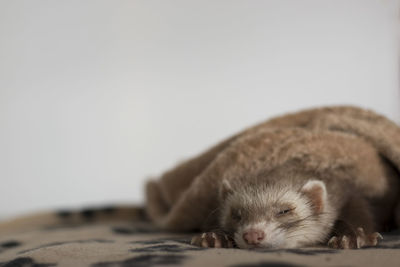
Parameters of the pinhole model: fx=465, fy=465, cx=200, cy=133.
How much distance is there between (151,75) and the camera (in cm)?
292

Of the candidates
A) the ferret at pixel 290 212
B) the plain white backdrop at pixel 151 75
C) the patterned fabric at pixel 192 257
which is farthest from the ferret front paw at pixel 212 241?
the plain white backdrop at pixel 151 75

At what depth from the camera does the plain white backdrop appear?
2.77m

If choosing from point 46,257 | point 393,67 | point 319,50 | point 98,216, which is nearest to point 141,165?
point 98,216

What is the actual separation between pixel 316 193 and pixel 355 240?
0.55ft

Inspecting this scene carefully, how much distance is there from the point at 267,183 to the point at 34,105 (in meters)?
2.12

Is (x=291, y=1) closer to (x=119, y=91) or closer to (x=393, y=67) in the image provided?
(x=393, y=67)

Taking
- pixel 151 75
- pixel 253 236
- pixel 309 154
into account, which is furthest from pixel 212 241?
pixel 151 75

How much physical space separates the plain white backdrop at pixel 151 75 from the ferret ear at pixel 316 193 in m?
1.84

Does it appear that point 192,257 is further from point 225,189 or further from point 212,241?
point 225,189

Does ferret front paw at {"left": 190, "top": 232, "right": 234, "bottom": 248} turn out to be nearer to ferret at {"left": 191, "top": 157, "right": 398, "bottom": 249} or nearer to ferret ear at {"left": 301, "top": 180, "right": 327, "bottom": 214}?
ferret at {"left": 191, "top": 157, "right": 398, "bottom": 249}

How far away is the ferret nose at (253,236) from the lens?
92 centimetres

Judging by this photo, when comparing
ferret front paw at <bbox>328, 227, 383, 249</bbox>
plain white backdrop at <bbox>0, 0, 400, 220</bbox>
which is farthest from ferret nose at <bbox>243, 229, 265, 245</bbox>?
plain white backdrop at <bbox>0, 0, 400, 220</bbox>

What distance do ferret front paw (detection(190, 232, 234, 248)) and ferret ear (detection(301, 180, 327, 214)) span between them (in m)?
0.21

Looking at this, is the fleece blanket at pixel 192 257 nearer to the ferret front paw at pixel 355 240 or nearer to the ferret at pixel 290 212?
the ferret front paw at pixel 355 240
